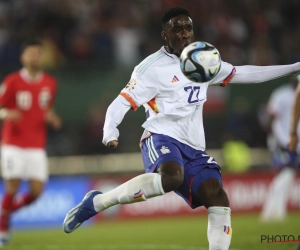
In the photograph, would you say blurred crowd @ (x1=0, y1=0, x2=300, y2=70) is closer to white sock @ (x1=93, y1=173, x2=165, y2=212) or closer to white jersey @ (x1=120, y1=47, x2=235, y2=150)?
white jersey @ (x1=120, y1=47, x2=235, y2=150)

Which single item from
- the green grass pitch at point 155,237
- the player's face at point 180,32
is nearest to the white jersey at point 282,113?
the green grass pitch at point 155,237

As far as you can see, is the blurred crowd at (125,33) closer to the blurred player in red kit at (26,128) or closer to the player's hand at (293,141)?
the blurred player in red kit at (26,128)

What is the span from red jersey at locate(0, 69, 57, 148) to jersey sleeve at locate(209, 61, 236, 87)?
4.53 meters

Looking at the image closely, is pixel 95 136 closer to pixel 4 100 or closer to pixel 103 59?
pixel 103 59

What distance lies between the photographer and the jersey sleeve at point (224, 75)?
248 inches

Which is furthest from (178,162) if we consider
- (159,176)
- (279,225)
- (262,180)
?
(262,180)

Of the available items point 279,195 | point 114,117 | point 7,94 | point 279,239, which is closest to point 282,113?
point 279,195

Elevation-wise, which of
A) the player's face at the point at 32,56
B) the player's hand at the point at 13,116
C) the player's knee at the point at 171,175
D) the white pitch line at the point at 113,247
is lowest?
the white pitch line at the point at 113,247

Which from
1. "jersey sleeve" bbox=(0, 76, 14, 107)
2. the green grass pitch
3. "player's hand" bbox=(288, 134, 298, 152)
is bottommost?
the green grass pitch

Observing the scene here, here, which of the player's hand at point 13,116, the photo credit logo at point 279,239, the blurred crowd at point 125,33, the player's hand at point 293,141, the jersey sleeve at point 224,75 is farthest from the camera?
the blurred crowd at point 125,33

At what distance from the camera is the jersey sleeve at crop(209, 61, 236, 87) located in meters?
6.30

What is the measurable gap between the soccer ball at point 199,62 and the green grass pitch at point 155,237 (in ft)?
8.31

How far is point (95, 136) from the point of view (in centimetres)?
1480

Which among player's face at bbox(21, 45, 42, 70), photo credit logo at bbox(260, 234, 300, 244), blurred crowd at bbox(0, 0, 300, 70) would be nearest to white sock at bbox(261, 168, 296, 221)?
A: photo credit logo at bbox(260, 234, 300, 244)
